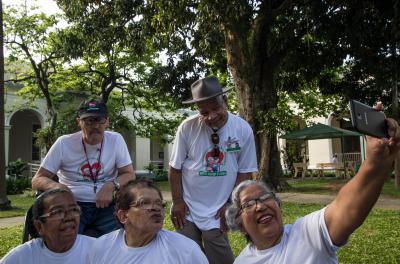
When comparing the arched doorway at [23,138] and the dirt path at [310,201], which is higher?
the arched doorway at [23,138]

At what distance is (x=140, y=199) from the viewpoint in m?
2.52

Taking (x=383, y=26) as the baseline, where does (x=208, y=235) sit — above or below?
below

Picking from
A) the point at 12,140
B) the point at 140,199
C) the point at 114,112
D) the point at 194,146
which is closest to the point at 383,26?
the point at 194,146

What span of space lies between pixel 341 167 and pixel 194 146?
64.2 feet

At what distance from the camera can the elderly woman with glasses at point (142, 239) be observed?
2414 millimetres

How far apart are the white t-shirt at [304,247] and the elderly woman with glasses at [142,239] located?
1.17ft

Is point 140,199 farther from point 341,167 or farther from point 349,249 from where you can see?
point 341,167

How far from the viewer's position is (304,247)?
2098 mm

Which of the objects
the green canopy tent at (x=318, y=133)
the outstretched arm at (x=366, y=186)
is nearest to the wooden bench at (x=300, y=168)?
the green canopy tent at (x=318, y=133)

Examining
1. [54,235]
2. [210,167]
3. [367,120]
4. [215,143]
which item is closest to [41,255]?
[54,235]

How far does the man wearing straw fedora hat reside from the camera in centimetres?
347

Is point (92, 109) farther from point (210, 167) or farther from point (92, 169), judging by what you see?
point (210, 167)

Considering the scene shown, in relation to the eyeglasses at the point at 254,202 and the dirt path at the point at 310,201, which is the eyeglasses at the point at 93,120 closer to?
the eyeglasses at the point at 254,202

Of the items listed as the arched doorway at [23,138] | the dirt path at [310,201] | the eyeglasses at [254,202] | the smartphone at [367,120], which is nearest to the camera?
the smartphone at [367,120]
